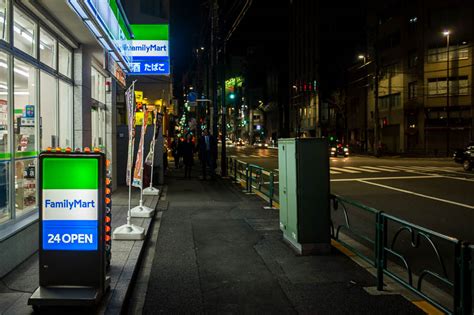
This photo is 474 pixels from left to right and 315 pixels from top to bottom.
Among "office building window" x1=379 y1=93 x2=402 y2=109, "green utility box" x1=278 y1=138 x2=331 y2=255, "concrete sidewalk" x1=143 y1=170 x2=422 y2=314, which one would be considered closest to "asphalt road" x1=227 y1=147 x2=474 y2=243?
"green utility box" x1=278 y1=138 x2=331 y2=255

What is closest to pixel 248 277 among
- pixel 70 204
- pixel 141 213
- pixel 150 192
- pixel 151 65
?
pixel 70 204

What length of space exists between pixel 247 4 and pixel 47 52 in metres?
13.6

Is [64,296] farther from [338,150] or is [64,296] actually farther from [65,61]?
[338,150]

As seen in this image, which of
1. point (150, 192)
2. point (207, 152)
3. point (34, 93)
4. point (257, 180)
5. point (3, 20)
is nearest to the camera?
point (3, 20)

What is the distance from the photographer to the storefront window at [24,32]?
302 inches

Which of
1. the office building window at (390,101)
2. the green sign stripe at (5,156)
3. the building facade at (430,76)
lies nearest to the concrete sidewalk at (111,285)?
the green sign stripe at (5,156)

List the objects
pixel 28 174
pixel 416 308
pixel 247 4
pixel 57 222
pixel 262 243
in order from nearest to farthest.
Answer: pixel 57 222, pixel 416 308, pixel 28 174, pixel 262 243, pixel 247 4

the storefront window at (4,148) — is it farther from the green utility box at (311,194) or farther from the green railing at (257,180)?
the green railing at (257,180)

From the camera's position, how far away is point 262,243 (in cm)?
902

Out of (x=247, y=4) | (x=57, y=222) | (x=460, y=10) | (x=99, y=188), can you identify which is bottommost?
(x=57, y=222)

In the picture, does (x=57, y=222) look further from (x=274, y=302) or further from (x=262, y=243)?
(x=262, y=243)

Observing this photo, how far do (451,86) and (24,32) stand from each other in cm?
4915

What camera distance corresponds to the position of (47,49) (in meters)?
9.53

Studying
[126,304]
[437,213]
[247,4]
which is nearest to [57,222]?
[126,304]
